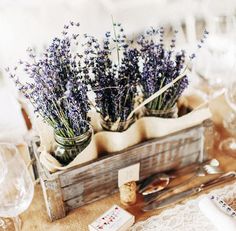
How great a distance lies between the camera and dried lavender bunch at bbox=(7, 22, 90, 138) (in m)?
0.83

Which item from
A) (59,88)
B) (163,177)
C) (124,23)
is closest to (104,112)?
(59,88)

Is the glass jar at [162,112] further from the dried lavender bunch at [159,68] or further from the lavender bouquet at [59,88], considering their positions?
the lavender bouquet at [59,88]

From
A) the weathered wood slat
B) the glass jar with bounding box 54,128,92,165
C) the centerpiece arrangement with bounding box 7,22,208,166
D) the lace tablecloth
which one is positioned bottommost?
the lace tablecloth

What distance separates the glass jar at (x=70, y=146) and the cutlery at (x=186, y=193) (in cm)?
22

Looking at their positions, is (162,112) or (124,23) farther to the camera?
(124,23)

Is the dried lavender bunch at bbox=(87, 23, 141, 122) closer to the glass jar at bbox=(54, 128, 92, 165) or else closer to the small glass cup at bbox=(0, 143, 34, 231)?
the glass jar at bbox=(54, 128, 92, 165)

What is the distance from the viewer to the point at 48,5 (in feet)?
8.02

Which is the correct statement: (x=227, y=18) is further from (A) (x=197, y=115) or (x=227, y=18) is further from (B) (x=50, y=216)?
(B) (x=50, y=216)

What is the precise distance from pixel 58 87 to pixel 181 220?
0.43 m

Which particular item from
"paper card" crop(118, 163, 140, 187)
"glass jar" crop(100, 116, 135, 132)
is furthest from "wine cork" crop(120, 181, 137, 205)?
"glass jar" crop(100, 116, 135, 132)

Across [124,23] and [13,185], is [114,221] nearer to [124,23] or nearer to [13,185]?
[13,185]

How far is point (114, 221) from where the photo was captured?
0.89 m

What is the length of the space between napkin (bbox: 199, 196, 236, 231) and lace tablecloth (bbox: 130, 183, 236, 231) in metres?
0.02

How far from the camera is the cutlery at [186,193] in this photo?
96 cm
